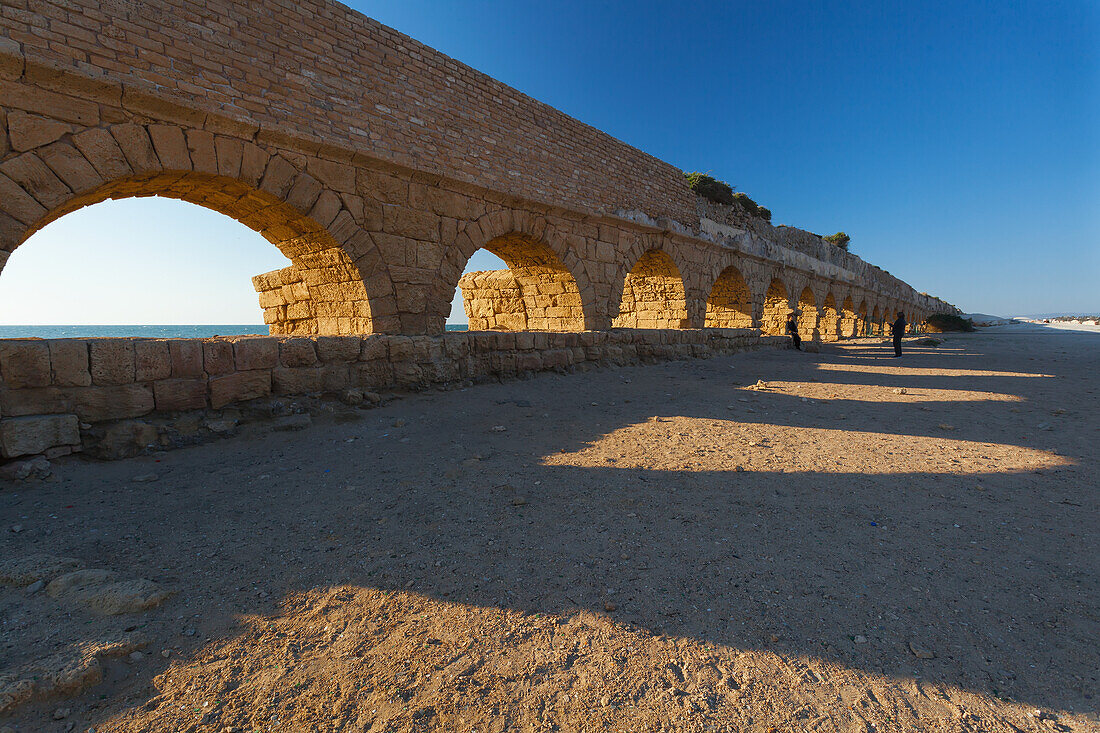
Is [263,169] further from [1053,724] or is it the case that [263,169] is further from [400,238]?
[1053,724]

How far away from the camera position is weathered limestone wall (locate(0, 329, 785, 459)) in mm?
3051

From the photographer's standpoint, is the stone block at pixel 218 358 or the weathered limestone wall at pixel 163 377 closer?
the weathered limestone wall at pixel 163 377

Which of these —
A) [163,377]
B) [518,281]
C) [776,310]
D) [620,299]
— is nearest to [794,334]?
[776,310]

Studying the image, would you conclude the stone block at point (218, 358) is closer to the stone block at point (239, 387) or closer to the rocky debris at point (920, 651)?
the stone block at point (239, 387)

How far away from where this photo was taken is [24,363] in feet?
9.96

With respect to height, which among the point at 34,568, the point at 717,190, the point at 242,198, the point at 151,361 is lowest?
the point at 34,568

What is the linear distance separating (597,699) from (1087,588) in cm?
194

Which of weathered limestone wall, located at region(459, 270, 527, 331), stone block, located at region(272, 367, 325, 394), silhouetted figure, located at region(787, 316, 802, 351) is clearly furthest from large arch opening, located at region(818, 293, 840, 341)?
stone block, located at region(272, 367, 325, 394)

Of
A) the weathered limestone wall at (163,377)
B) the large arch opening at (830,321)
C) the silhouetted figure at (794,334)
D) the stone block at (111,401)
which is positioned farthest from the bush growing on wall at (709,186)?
the stone block at (111,401)

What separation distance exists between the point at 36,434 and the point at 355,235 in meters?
3.44

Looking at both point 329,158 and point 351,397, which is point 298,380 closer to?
point 351,397

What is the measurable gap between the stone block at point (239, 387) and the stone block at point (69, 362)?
2.45 feet

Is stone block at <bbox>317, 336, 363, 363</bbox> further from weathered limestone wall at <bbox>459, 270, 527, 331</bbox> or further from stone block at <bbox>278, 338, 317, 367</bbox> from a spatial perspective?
weathered limestone wall at <bbox>459, 270, 527, 331</bbox>

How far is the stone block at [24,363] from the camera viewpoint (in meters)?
2.98
